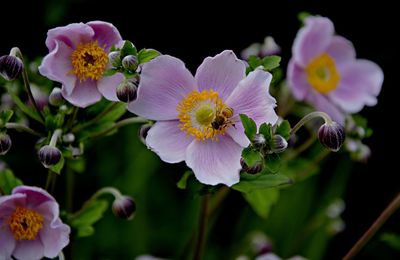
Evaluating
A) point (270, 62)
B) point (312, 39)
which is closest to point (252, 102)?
point (270, 62)

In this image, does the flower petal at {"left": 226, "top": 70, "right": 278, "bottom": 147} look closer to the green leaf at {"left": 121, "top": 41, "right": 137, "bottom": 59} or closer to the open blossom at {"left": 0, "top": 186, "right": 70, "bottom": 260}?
the green leaf at {"left": 121, "top": 41, "right": 137, "bottom": 59}

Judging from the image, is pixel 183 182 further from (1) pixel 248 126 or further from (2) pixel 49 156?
(2) pixel 49 156

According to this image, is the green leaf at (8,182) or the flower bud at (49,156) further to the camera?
the green leaf at (8,182)

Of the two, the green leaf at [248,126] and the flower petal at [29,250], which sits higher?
the green leaf at [248,126]

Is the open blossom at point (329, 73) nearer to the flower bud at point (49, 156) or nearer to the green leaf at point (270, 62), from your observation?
the green leaf at point (270, 62)

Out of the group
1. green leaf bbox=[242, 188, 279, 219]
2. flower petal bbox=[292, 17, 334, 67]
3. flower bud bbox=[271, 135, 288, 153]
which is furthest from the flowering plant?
flower petal bbox=[292, 17, 334, 67]

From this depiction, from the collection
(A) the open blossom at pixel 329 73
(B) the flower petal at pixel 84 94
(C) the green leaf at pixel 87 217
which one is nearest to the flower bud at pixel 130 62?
(B) the flower petal at pixel 84 94
